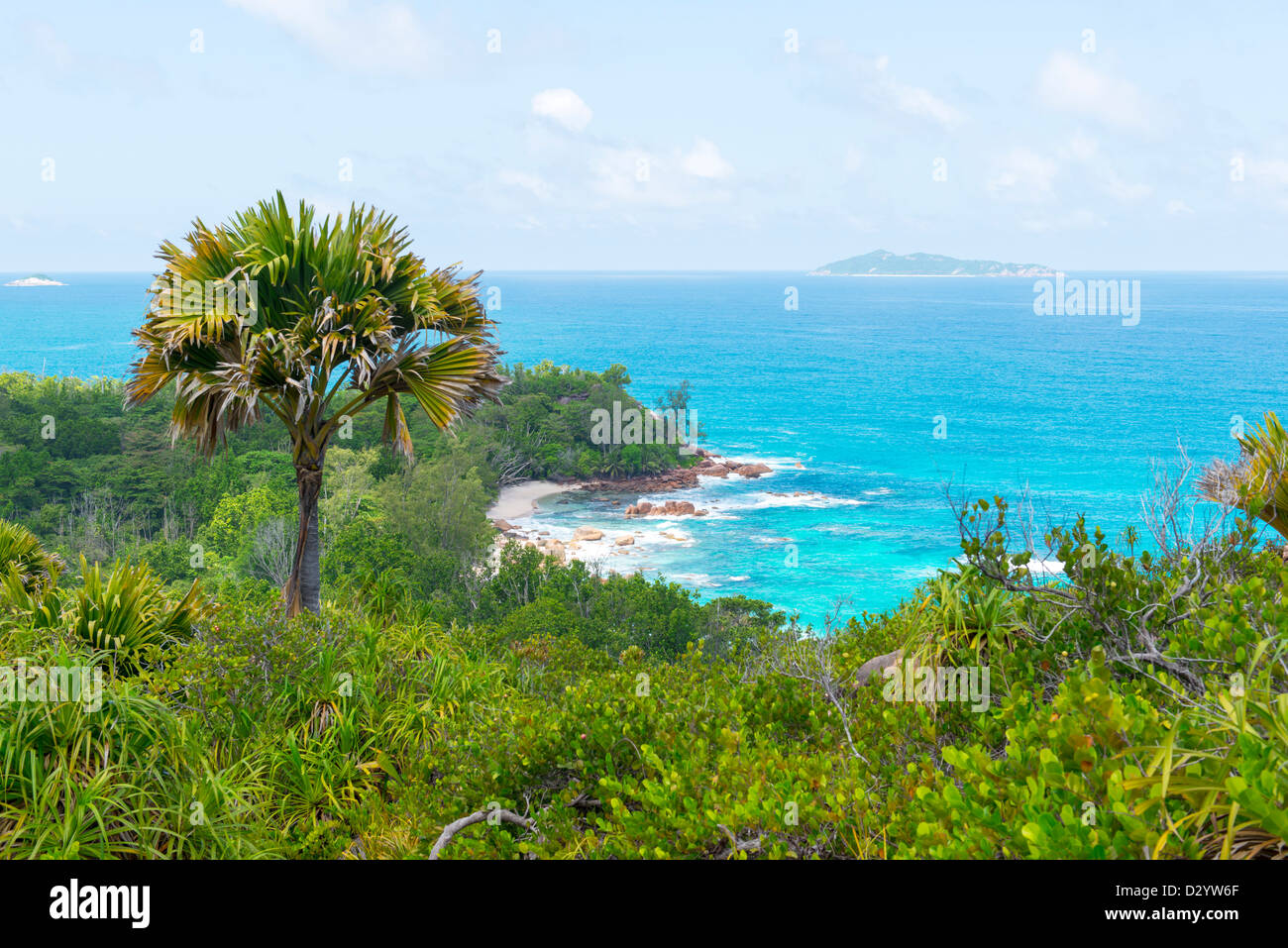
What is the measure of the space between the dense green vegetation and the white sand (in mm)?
47293

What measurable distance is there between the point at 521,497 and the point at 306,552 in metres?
53.0

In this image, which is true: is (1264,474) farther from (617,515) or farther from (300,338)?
(617,515)

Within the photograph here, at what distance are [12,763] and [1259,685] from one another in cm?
631

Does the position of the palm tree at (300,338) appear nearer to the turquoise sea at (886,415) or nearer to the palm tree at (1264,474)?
the palm tree at (1264,474)

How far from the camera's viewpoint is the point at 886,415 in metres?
97.4

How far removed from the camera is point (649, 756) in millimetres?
4156

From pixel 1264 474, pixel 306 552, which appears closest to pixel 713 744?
pixel 1264 474

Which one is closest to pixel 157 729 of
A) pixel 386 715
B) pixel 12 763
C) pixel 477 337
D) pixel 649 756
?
pixel 12 763

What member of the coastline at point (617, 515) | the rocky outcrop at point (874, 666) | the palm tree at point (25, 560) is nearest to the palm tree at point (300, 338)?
the palm tree at point (25, 560)

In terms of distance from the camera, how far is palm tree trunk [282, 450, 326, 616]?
8883 mm

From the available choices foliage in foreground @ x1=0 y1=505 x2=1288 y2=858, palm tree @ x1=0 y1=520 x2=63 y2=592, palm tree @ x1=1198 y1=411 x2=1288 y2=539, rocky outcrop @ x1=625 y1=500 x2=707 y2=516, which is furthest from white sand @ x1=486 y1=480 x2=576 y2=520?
palm tree @ x1=1198 y1=411 x2=1288 y2=539

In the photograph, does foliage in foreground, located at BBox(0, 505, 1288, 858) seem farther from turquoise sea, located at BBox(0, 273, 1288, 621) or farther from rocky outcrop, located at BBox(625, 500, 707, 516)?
rocky outcrop, located at BBox(625, 500, 707, 516)
